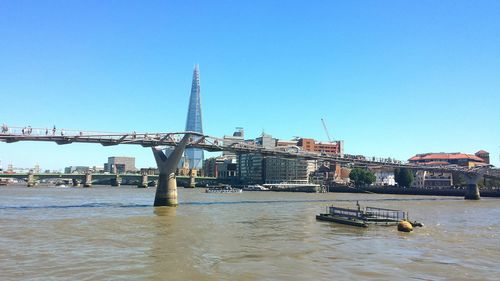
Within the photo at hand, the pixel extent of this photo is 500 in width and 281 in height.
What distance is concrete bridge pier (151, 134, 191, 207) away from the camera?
241 ft

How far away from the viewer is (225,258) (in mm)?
28766

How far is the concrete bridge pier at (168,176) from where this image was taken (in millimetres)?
73500

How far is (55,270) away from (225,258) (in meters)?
10.3

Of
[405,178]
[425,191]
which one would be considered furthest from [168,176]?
[405,178]

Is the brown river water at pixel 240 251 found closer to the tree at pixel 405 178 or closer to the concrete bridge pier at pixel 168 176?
the concrete bridge pier at pixel 168 176

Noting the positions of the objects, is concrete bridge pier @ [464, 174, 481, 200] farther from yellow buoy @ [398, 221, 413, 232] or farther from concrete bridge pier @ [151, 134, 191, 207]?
yellow buoy @ [398, 221, 413, 232]

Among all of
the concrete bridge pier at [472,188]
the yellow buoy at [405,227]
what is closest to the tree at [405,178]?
the concrete bridge pier at [472,188]

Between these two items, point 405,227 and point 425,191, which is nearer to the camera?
point 405,227

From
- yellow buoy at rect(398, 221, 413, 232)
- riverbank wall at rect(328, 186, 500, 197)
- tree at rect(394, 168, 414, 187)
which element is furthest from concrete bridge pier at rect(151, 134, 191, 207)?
tree at rect(394, 168, 414, 187)

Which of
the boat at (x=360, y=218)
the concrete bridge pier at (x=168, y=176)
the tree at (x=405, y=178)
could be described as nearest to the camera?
the boat at (x=360, y=218)

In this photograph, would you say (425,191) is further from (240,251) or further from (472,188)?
(240,251)

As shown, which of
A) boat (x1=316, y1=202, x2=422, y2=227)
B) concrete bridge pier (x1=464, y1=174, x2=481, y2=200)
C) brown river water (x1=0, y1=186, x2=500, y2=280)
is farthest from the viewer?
concrete bridge pier (x1=464, y1=174, x2=481, y2=200)

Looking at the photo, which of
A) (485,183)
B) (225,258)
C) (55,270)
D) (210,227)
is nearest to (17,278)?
(55,270)

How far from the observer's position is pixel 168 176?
73125 mm
